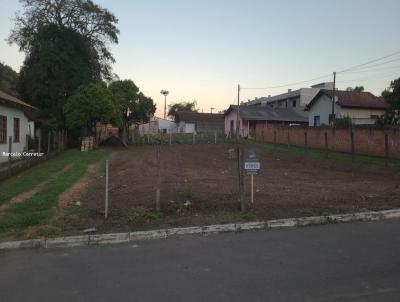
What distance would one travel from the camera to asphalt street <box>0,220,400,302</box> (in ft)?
14.8

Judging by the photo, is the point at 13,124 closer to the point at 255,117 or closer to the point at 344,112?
the point at 344,112

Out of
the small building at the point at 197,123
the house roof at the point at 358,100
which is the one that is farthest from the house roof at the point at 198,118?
the house roof at the point at 358,100

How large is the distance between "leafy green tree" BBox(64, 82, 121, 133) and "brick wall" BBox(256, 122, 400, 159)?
1425 cm

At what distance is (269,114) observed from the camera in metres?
48.5

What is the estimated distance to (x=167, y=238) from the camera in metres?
6.89

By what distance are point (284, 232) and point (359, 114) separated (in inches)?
1331

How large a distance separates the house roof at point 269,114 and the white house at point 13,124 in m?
27.1

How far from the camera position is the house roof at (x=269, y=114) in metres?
46.8

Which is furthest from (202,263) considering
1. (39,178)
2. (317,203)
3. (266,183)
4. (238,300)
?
(39,178)

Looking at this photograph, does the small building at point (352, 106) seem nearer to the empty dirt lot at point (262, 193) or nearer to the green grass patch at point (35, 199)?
the empty dirt lot at point (262, 193)

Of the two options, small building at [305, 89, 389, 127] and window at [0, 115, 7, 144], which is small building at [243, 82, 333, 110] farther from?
window at [0, 115, 7, 144]

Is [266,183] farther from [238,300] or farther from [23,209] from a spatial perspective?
[238,300]

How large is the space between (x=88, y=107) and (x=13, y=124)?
10.1m

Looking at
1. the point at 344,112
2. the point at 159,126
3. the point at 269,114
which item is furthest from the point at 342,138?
the point at 159,126
